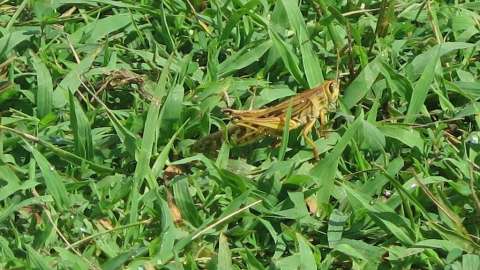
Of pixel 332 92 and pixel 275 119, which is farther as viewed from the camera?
pixel 332 92

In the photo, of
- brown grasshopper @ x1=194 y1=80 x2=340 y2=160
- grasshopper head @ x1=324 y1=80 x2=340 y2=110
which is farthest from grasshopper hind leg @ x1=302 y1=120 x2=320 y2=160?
grasshopper head @ x1=324 y1=80 x2=340 y2=110

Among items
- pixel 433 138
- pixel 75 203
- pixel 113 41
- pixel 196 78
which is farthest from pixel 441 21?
pixel 75 203

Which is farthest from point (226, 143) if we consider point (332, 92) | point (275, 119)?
point (332, 92)

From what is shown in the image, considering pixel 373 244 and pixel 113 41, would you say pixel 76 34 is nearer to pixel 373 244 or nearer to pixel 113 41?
pixel 113 41

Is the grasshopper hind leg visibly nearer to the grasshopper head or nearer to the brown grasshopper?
the brown grasshopper

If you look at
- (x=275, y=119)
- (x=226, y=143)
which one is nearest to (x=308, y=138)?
(x=275, y=119)

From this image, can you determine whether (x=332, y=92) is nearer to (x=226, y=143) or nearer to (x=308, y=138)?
(x=308, y=138)
